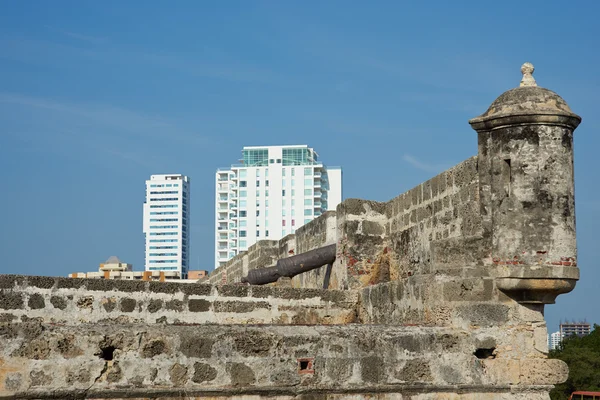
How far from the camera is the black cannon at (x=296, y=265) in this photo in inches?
547

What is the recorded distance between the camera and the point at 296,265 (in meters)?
15.1

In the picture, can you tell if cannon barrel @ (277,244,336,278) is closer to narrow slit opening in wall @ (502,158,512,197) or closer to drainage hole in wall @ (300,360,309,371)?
narrow slit opening in wall @ (502,158,512,197)

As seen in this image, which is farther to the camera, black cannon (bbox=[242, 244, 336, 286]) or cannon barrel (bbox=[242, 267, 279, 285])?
cannon barrel (bbox=[242, 267, 279, 285])

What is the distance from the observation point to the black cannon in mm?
13887

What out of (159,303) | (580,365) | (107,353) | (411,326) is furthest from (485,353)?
(580,365)

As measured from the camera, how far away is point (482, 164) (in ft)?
27.8

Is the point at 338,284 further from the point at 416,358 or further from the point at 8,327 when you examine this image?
the point at 8,327

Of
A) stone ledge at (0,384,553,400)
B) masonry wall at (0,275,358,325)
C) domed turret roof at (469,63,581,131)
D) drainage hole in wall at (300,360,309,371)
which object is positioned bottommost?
stone ledge at (0,384,553,400)

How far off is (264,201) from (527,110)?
5464 inches

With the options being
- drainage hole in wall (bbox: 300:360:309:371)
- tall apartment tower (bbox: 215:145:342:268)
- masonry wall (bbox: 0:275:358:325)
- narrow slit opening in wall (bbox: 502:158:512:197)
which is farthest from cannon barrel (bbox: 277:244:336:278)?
tall apartment tower (bbox: 215:145:342:268)

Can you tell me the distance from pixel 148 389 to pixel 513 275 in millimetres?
3262

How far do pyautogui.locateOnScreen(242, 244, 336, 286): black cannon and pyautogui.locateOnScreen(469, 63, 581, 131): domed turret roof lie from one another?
18.7 feet

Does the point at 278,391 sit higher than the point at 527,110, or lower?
lower

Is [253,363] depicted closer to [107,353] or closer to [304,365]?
[304,365]
